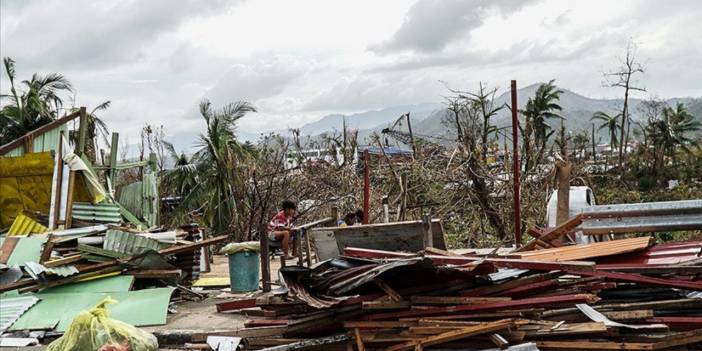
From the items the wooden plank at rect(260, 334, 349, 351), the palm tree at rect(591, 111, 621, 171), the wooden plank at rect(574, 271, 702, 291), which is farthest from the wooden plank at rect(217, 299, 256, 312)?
the palm tree at rect(591, 111, 621, 171)

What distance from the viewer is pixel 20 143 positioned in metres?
12.9

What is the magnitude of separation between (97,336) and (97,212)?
5.70 meters

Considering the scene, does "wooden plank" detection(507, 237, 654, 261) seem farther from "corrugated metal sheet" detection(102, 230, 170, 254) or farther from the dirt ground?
"corrugated metal sheet" detection(102, 230, 170, 254)

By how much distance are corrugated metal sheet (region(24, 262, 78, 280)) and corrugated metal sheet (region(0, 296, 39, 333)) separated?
341 millimetres

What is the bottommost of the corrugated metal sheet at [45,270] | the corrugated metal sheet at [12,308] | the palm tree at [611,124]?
the corrugated metal sheet at [12,308]

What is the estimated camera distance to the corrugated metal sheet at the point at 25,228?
37.8 feet

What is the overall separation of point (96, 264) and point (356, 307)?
5.62 metres

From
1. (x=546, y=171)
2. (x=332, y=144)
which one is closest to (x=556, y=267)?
(x=546, y=171)

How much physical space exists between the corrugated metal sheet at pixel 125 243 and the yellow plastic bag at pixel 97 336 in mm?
3412

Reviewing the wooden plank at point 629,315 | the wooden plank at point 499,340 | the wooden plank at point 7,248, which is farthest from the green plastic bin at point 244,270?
the wooden plank at point 629,315

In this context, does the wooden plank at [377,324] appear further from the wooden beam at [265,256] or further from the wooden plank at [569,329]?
the wooden beam at [265,256]

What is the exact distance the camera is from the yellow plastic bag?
6961 mm

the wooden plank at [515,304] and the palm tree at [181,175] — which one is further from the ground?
the palm tree at [181,175]

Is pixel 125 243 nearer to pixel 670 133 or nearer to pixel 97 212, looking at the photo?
pixel 97 212
